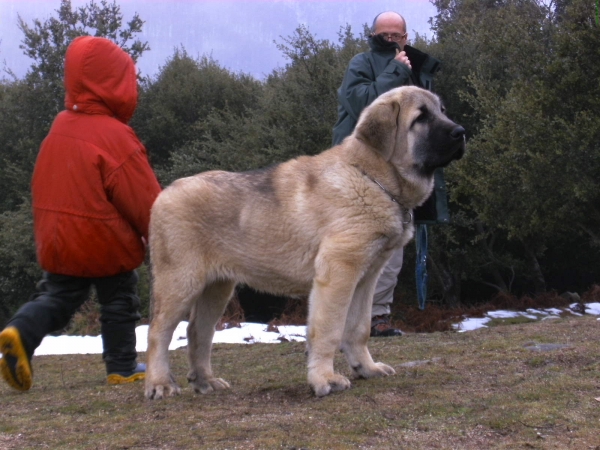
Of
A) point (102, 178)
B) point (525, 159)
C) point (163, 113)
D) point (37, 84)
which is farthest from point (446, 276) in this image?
point (37, 84)

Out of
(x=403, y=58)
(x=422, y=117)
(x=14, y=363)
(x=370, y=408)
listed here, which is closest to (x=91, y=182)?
(x=14, y=363)

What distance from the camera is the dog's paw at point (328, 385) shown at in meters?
4.70

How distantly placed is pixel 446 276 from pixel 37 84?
44.3 ft

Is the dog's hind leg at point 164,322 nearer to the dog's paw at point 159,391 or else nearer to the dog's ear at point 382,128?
the dog's paw at point 159,391

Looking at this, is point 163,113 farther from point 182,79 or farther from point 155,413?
point 155,413

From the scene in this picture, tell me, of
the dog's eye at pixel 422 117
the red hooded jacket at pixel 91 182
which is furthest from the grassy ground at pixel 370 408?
the dog's eye at pixel 422 117

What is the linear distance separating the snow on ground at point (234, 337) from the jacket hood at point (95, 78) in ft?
12.0

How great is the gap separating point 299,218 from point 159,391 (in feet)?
4.85

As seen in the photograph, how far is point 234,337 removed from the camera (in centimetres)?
1002

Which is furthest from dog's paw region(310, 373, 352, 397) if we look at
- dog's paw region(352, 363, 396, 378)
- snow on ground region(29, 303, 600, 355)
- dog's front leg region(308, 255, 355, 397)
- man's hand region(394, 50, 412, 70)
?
snow on ground region(29, 303, 600, 355)

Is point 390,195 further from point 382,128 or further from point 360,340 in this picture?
point 360,340

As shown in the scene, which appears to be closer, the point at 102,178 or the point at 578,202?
the point at 102,178

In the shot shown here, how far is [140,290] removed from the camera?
14750 millimetres

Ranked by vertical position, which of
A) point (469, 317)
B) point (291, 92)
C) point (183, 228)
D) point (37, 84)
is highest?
point (37, 84)
